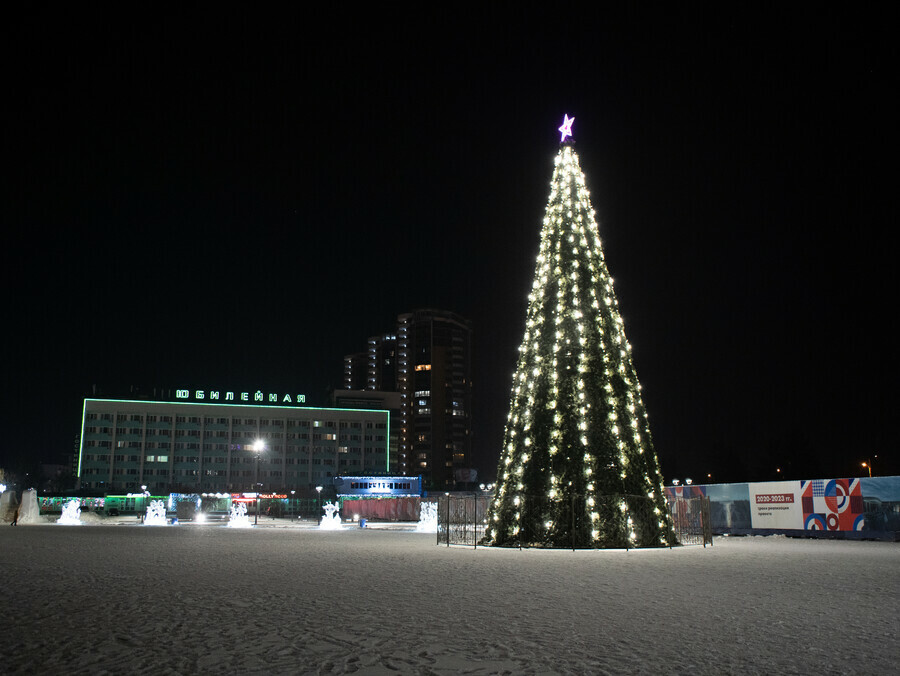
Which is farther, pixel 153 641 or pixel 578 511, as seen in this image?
pixel 578 511

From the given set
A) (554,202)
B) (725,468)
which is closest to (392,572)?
(554,202)

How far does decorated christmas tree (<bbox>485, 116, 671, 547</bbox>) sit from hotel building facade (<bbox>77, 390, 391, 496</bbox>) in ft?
346

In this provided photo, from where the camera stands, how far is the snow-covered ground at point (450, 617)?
7.02 meters

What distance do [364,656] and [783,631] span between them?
4995 mm

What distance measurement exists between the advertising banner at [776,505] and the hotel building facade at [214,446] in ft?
328

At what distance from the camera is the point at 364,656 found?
23.7 ft

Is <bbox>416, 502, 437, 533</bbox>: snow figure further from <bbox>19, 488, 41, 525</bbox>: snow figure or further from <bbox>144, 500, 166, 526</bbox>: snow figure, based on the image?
<bbox>19, 488, 41, 525</bbox>: snow figure

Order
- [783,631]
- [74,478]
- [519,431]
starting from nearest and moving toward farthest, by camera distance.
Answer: [783,631] < [519,431] < [74,478]

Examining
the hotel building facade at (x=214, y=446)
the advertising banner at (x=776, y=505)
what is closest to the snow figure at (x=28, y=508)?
the advertising banner at (x=776, y=505)

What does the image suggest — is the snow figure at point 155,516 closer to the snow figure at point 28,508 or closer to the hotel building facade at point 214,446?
the snow figure at point 28,508

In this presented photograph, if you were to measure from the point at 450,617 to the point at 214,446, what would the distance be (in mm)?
135266

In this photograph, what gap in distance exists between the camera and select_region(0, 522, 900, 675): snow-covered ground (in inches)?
276

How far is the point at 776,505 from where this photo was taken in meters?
34.1

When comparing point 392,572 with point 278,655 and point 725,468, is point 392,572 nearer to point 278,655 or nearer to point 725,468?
point 278,655
